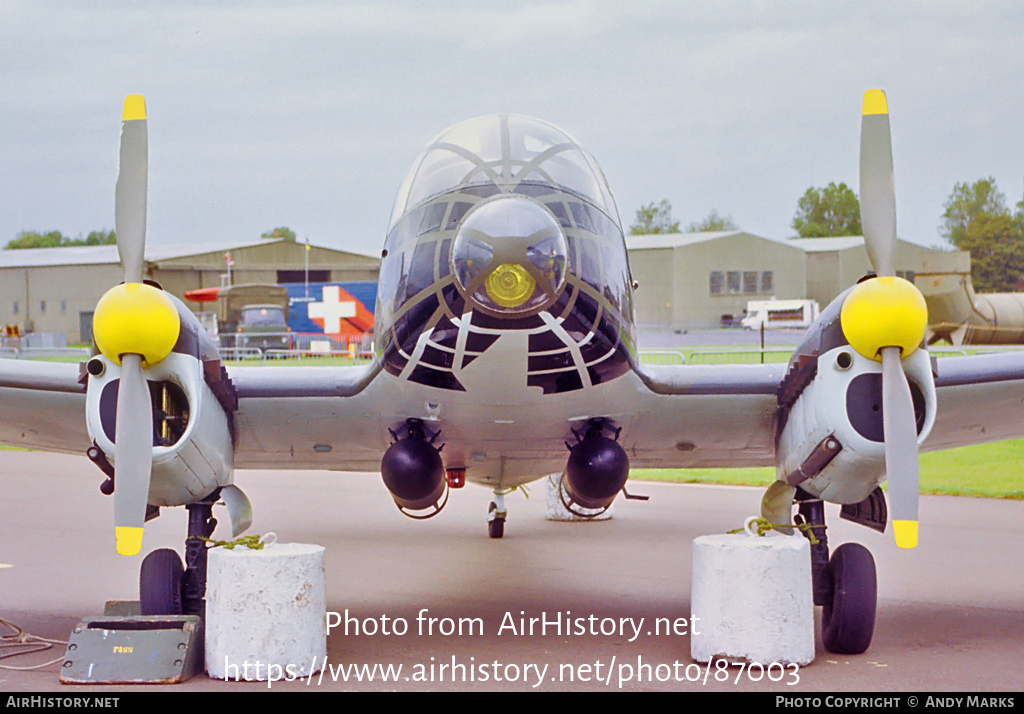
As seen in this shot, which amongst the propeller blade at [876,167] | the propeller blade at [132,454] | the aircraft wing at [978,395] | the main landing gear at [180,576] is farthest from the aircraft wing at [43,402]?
the aircraft wing at [978,395]

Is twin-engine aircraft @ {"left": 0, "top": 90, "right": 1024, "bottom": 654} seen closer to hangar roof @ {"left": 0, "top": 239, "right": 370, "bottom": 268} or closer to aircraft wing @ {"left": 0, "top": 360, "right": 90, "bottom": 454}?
aircraft wing @ {"left": 0, "top": 360, "right": 90, "bottom": 454}

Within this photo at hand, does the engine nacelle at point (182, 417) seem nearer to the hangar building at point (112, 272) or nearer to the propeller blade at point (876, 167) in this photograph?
the propeller blade at point (876, 167)

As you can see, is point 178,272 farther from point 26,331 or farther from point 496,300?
point 496,300

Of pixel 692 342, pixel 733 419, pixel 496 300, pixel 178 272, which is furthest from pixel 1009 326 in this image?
pixel 178 272

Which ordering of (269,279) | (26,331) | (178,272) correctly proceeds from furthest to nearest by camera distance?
(269,279), (178,272), (26,331)

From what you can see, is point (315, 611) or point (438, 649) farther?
point (438, 649)

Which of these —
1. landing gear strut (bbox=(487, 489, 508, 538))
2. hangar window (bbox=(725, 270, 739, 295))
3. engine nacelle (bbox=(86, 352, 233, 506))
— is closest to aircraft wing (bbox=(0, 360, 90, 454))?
engine nacelle (bbox=(86, 352, 233, 506))

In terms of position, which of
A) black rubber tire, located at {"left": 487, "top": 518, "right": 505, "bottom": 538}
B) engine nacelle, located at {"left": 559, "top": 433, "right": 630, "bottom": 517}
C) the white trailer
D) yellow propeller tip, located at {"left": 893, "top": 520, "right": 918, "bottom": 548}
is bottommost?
black rubber tire, located at {"left": 487, "top": 518, "right": 505, "bottom": 538}

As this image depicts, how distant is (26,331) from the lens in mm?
60969

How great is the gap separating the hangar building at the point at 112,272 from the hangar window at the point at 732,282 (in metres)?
20.6

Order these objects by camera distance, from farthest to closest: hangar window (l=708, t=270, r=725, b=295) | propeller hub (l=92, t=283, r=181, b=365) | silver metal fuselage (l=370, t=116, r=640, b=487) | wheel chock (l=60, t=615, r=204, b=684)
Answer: hangar window (l=708, t=270, r=725, b=295) → propeller hub (l=92, t=283, r=181, b=365) → wheel chock (l=60, t=615, r=204, b=684) → silver metal fuselage (l=370, t=116, r=640, b=487)

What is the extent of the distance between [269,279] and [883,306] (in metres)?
70.6

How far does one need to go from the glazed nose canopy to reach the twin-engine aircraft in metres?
0.01

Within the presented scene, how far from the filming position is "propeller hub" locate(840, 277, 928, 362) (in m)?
6.58
